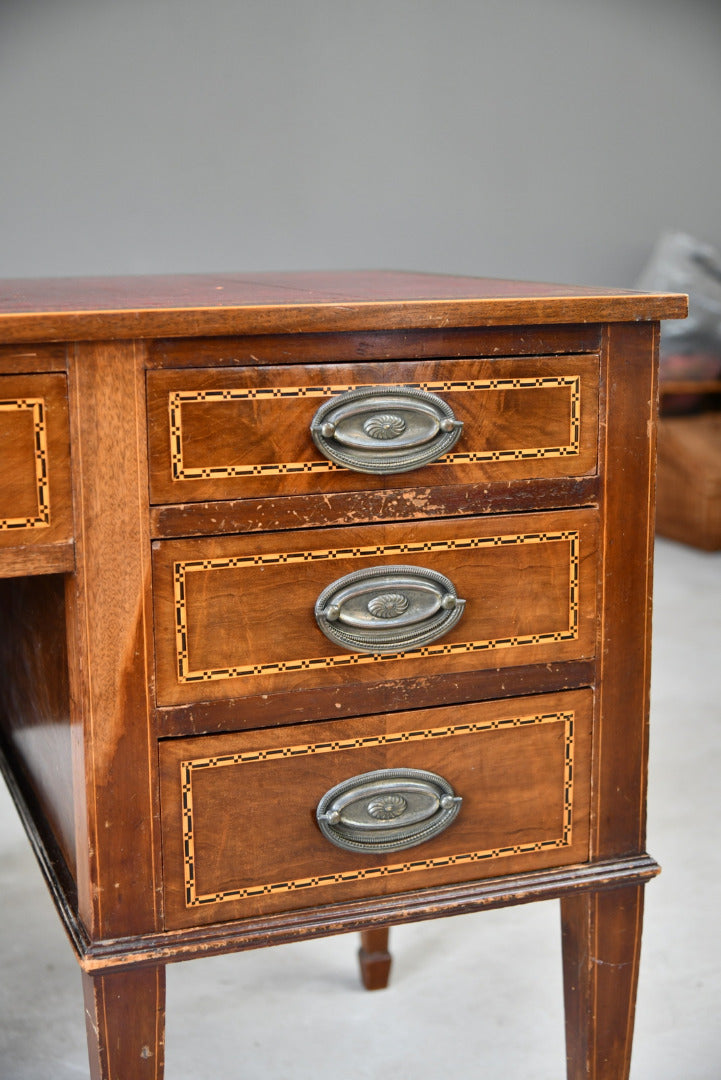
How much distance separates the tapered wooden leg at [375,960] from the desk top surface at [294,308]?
93 centimetres

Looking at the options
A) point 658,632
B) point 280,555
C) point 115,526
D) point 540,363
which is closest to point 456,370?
point 540,363

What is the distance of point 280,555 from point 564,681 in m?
0.32

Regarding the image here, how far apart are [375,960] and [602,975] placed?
0.54 metres

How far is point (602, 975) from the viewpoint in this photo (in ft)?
4.38

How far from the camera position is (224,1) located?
522 centimetres

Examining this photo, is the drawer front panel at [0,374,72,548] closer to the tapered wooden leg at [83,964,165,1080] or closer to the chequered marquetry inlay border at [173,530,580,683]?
the chequered marquetry inlay border at [173,530,580,683]

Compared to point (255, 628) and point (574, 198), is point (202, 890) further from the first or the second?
point (574, 198)

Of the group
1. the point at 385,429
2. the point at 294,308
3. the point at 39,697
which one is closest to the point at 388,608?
the point at 385,429

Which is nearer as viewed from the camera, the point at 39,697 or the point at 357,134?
the point at 39,697

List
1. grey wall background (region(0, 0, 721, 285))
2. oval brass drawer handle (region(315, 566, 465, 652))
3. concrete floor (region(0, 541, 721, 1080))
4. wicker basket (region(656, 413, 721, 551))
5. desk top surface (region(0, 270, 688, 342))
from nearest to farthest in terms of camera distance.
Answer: desk top surface (region(0, 270, 688, 342)) < oval brass drawer handle (region(315, 566, 465, 652)) < concrete floor (region(0, 541, 721, 1080)) < wicker basket (region(656, 413, 721, 551)) < grey wall background (region(0, 0, 721, 285))

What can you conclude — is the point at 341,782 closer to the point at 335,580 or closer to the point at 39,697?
the point at 335,580

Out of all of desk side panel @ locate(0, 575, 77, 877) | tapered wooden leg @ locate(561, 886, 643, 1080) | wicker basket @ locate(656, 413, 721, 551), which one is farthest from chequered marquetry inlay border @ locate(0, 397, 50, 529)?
wicker basket @ locate(656, 413, 721, 551)

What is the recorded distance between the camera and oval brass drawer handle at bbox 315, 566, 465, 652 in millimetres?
1172

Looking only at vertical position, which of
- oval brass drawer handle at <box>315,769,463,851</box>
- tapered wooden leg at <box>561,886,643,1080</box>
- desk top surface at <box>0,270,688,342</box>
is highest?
desk top surface at <box>0,270,688,342</box>
